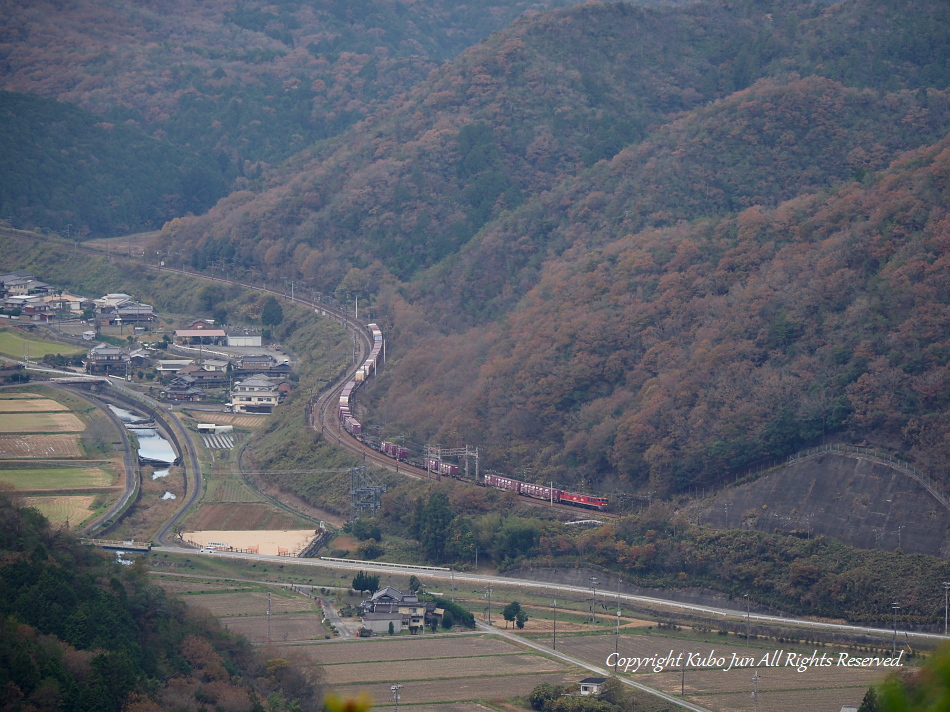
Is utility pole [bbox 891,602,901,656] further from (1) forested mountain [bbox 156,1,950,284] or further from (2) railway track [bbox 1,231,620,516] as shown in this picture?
(1) forested mountain [bbox 156,1,950,284]

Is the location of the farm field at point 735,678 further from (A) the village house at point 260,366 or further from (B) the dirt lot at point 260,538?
(A) the village house at point 260,366

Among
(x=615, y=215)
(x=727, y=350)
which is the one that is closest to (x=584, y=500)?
(x=727, y=350)

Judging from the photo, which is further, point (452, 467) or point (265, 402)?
point (265, 402)

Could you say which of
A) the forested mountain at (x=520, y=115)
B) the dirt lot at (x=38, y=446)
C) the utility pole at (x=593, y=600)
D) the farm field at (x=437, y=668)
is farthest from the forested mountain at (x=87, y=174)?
the farm field at (x=437, y=668)

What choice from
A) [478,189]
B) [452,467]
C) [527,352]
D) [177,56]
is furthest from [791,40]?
[177,56]

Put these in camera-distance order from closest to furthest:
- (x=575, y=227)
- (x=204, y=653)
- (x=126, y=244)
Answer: (x=204, y=653), (x=575, y=227), (x=126, y=244)

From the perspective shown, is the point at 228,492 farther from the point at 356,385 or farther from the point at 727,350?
the point at 727,350

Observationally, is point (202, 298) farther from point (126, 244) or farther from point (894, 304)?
point (894, 304)

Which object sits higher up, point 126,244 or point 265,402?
point 126,244
